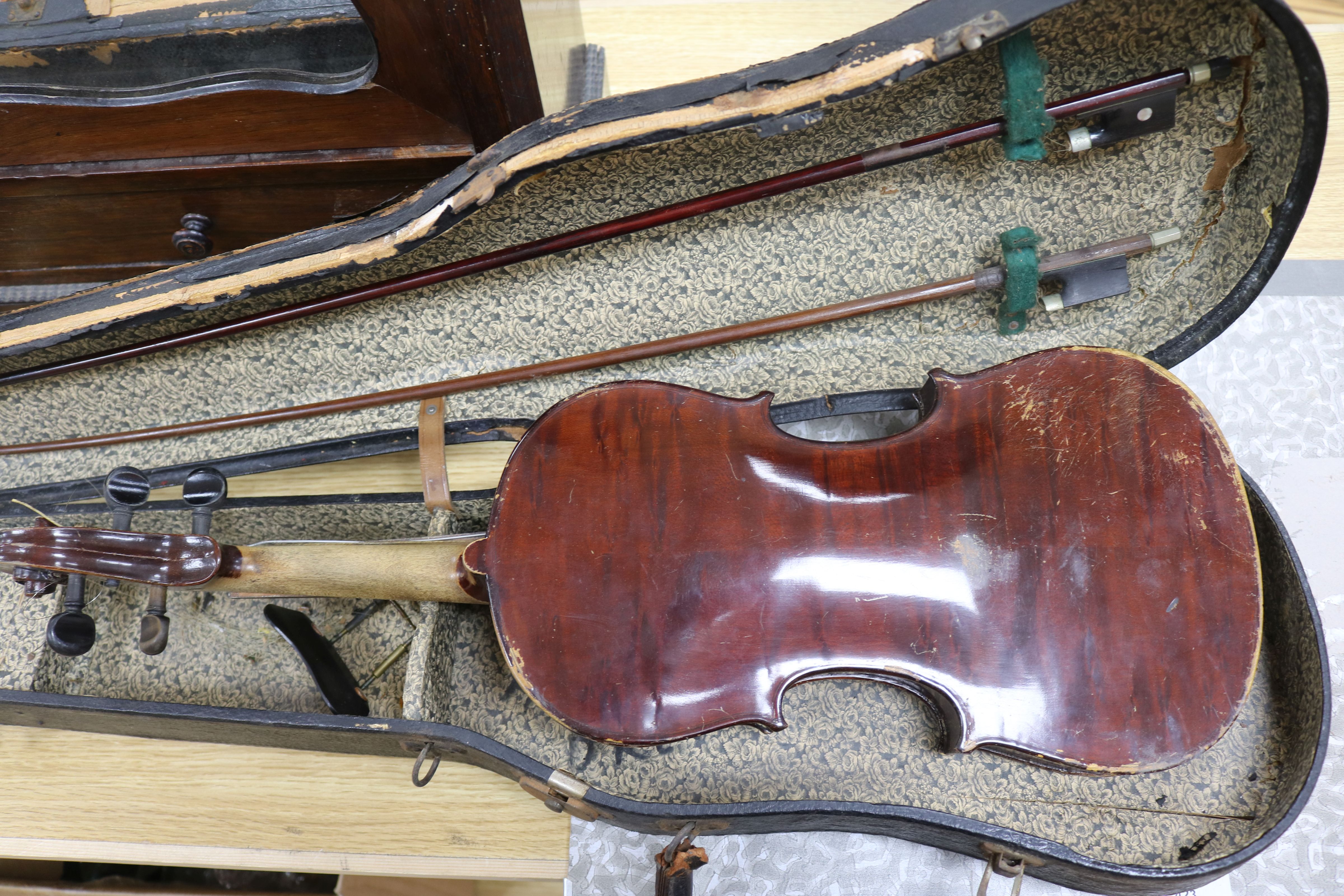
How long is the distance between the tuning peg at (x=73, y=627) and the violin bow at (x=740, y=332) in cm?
27

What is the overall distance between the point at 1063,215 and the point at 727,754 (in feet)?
2.98

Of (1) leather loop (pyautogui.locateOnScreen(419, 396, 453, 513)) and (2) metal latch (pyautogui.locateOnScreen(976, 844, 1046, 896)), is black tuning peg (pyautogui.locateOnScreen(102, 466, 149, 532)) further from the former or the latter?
(2) metal latch (pyautogui.locateOnScreen(976, 844, 1046, 896))

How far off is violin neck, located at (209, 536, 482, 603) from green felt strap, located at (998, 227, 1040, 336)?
802mm

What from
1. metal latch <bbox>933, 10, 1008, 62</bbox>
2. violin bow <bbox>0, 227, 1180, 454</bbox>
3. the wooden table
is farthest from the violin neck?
metal latch <bbox>933, 10, 1008, 62</bbox>

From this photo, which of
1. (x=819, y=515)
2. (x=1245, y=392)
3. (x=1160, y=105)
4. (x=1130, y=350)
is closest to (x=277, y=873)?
(x=819, y=515)

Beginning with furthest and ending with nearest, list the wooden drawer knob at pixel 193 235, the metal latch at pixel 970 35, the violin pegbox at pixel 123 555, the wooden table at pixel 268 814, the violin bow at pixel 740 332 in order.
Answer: the wooden drawer knob at pixel 193 235, the wooden table at pixel 268 814, the violin bow at pixel 740 332, the violin pegbox at pixel 123 555, the metal latch at pixel 970 35

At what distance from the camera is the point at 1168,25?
0.92 meters

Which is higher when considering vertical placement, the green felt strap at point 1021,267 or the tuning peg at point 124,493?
the green felt strap at point 1021,267

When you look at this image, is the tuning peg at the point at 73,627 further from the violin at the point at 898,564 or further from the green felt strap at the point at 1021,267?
the green felt strap at the point at 1021,267

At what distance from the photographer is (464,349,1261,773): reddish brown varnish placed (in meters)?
0.97

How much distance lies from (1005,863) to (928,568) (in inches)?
17.3

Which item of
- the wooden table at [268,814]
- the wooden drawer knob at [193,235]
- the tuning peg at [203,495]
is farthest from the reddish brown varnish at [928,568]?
the wooden drawer knob at [193,235]

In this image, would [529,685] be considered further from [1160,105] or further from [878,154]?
[1160,105]

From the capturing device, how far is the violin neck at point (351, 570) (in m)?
1.06
